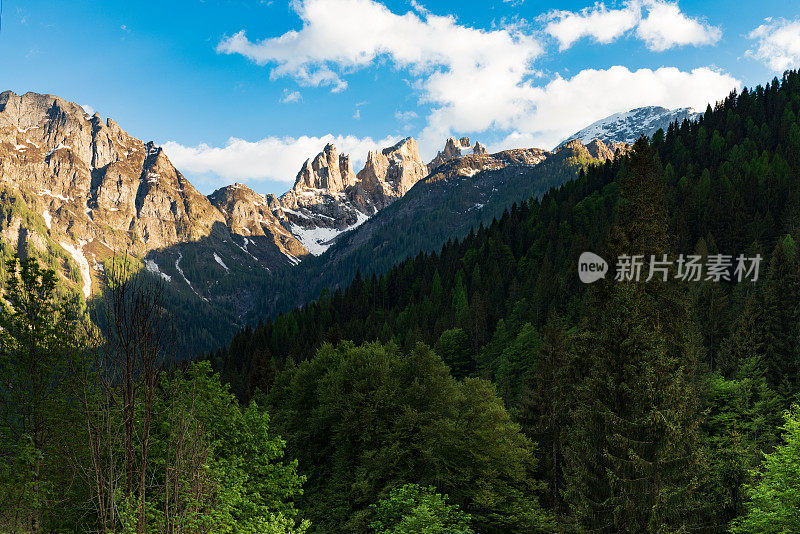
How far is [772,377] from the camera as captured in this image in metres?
39.0

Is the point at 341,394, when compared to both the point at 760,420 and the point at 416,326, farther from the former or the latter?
the point at 416,326

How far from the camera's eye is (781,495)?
19.9m

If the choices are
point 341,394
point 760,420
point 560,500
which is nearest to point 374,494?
point 341,394

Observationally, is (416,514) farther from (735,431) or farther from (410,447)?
(735,431)

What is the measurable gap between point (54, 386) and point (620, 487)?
23.5m

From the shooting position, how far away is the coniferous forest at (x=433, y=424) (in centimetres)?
1097

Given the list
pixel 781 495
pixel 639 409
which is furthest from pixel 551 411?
pixel 781 495

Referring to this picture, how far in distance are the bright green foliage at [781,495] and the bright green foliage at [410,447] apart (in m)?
11.4

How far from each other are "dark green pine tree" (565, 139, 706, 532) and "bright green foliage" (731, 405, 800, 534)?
8.60 ft

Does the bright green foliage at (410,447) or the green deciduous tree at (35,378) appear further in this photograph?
the bright green foliage at (410,447)

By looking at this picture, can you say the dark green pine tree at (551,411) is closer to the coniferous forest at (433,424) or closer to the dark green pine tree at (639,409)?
the coniferous forest at (433,424)

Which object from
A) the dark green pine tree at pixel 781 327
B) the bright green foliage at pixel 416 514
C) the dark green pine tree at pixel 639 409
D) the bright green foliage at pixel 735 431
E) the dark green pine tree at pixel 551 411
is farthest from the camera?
the dark green pine tree at pixel 781 327

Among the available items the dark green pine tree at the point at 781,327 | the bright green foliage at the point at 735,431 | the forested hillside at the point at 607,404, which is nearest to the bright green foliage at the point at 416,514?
the forested hillside at the point at 607,404

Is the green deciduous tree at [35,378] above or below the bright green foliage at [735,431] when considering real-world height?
above
